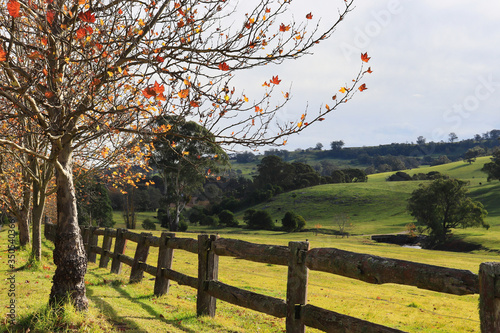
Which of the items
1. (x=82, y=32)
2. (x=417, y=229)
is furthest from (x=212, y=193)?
(x=82, y=32)

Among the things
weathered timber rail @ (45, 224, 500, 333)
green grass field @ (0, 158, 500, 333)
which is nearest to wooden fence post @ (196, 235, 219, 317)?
weathered timber rail @ (45, 224, 500, 333)

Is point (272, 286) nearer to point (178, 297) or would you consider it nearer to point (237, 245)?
point (178, 297)

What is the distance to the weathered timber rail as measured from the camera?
13.1 feet

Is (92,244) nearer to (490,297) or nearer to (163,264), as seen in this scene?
(163,264)

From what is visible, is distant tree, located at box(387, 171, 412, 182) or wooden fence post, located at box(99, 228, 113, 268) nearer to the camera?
wooden fence post, located at box(99, 228, 113, 268)

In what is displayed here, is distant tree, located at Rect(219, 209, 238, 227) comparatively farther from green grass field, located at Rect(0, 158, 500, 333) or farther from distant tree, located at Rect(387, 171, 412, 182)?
distant tree, located at Rect(387, 171, 412, 182)

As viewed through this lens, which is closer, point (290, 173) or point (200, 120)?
point (200, 120)

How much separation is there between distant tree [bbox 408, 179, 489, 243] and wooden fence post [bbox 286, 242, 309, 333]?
61.5m

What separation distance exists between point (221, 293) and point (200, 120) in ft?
11.0

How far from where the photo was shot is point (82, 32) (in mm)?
5316

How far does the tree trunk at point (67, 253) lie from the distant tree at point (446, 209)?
6252cm

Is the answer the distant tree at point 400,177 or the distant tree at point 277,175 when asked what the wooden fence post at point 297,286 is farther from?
the distant tree at point 400,177

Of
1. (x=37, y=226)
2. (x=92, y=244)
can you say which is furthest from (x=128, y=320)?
(x=92, y=244)

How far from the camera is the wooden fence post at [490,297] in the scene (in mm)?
3855
